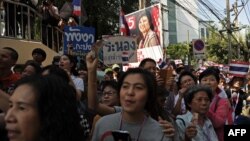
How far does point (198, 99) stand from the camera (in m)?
4.55

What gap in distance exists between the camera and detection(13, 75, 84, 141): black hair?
7.35 feet

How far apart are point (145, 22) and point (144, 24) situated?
0.07 metres

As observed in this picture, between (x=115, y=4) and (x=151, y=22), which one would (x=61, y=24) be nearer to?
(x=151, y=22)

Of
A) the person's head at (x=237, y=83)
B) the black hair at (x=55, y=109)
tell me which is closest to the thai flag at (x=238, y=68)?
the person's head at (x=237, y=83)

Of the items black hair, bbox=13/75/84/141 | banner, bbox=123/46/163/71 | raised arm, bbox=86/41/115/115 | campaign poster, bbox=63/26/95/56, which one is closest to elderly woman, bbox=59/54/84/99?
raised arm, bbox=86/41/115/115

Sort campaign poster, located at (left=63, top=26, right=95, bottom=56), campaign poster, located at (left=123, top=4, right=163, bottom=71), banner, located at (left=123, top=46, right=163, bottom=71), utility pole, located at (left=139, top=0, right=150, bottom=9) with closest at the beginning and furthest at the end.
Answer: campaign poster, located at (left=63, top=26, right=95, bottom=56)
banner, located at (left=123, top=46, right=163, bottom=71)
campaign poster, located at (left=123, top=4, right=163, bottom=71)
utility pole, located at (left=139, top=0, right=150, bottom=9)

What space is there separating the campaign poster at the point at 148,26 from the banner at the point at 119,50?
10.3ft

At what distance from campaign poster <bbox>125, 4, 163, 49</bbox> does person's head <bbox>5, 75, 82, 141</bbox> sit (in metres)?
12.5

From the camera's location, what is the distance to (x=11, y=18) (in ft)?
37.8

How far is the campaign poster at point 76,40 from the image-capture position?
927cm

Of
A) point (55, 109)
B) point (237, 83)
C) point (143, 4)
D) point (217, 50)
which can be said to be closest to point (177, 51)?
point (217, 50)

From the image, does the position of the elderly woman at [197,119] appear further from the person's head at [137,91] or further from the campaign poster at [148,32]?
the campaign poster at [148,32]

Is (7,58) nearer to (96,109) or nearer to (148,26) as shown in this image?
(96,109)

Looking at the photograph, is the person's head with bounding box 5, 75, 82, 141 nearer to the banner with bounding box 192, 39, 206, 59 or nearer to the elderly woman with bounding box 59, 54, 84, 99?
the elderly woman with bounding box 59, 54, 84, 99
